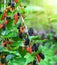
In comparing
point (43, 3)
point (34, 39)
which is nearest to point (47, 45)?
point (34, 39)

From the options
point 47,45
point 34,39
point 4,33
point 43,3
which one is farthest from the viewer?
point 43,3

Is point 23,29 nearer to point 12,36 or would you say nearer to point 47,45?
point 12,36

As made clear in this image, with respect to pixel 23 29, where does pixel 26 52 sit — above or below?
below

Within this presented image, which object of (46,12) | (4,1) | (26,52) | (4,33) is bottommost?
(46,12)

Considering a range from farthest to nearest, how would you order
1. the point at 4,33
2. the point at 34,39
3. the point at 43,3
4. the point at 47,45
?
the point at 43,3, the point at 47,45, the point at 34,39, the point at 4,33

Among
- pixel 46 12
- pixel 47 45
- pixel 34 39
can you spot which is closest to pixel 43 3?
pixel 46 12

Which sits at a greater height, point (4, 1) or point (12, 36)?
point (4, 1)

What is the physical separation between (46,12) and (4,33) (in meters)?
5.73

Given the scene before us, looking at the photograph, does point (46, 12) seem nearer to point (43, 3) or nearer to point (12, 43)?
point (43, 3)

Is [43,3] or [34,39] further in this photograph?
[43,3]

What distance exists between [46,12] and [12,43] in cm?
567

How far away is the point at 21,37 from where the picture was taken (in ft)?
8.02

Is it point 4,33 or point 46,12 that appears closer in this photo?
point 4,33

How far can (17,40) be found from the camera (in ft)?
8.00
